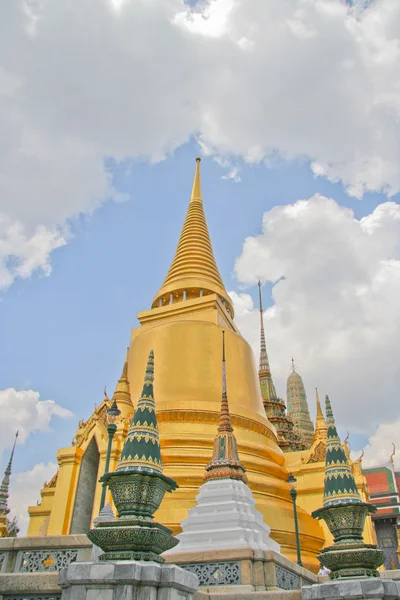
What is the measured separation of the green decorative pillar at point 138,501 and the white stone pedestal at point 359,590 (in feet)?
4.83

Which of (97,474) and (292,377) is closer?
(97,474)

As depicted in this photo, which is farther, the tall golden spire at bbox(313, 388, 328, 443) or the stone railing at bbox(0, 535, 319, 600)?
the tall golden spire at bbox(313, 388, 328, 443)

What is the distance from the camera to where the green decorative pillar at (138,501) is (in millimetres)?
3936

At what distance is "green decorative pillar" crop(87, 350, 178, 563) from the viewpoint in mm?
3936

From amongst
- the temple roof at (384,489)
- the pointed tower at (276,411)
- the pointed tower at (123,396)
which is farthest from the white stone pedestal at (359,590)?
the temple roof at (384,489)

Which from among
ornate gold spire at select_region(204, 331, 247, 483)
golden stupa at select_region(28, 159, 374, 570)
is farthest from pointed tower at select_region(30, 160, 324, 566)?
ornate gold spire at select_region(204, 331, 247, 483)

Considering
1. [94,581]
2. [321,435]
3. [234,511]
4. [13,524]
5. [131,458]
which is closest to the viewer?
[94,581]

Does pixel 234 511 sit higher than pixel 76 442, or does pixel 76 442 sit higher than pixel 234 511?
pixel 76 442

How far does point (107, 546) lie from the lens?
13.0 ft

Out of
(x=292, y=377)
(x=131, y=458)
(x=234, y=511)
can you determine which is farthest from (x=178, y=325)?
(x=292, y=377)

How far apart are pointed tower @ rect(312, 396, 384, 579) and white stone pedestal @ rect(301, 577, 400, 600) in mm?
147

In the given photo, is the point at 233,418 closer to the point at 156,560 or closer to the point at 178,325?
the point at 178,325

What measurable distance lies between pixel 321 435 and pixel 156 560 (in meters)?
15.7

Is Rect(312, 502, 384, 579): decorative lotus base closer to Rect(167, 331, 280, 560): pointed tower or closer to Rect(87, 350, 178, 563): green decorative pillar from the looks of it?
Rect(87, 350, 178, 563): green decorative pillar
